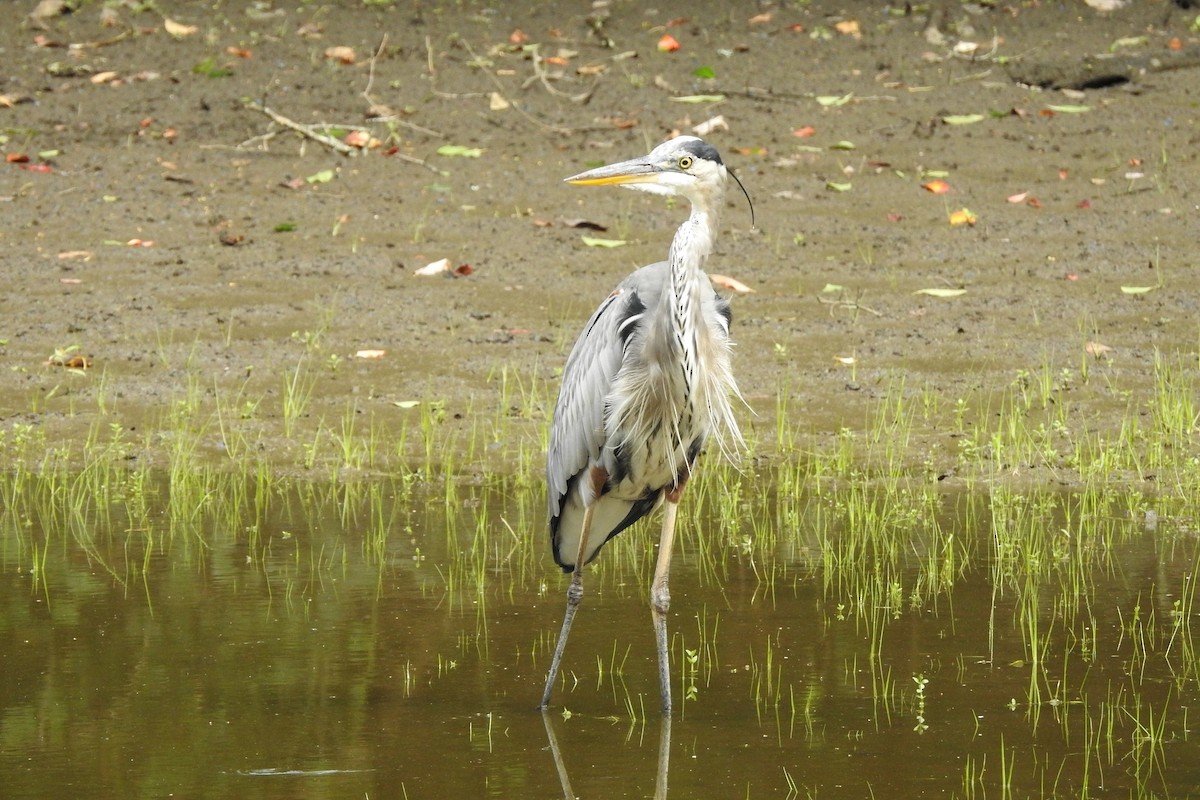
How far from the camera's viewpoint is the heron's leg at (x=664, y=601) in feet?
15.7

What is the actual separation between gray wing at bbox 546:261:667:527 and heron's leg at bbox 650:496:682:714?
0.31 meters

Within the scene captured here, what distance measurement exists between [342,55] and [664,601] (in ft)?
30.1

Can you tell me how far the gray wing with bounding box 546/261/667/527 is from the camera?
16.9ft

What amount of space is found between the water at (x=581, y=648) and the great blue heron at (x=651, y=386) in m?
0.28

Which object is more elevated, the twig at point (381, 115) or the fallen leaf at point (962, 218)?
the twig at point (381, 115)

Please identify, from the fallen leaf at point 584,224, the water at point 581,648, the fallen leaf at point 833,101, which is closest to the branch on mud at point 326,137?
the fallen leaf at point 584,224

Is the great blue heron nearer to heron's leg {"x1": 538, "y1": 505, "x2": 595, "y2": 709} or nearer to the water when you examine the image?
heron's leg {"x1": 538, "y1": 505, "x2": 595, "y2": 709}

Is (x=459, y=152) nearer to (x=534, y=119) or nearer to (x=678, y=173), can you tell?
(x=534, y=119)

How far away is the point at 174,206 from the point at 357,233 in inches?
53.8

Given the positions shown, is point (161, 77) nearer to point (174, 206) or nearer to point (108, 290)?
point (174, 206)

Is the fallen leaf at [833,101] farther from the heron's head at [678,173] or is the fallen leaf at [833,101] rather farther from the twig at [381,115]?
the heron's head at [678,173]

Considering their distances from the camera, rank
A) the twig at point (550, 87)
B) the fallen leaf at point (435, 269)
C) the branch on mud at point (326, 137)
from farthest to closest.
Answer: the twig at point (550, 87), the branch on mud at point (326, 137), the fallen leaf at point (435, 269)

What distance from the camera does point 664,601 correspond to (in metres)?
5.13

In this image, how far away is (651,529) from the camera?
675 cm
